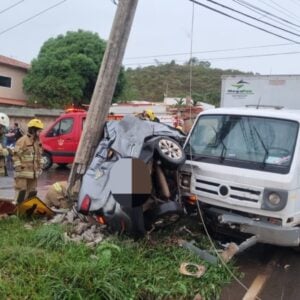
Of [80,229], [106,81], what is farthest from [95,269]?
[106,81]

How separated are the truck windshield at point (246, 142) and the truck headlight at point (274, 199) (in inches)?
12.0

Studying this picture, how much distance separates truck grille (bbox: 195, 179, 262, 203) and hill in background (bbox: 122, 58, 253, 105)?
4452 cm

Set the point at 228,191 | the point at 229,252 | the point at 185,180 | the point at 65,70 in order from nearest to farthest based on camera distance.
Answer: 1. the point at 229,252
2. the point at 228,191
3. the point at 185,180
4. the point at 65,70

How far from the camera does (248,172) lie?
5.88 m

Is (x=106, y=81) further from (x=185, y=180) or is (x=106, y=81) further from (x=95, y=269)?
(x=95, y=269)

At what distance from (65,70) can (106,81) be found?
23.7m

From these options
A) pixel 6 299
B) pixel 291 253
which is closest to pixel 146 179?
pixel 6 299

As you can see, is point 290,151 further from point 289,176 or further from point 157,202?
point 157,202

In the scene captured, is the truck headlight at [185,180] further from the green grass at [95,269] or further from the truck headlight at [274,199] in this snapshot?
the truck headlight at [274,199]

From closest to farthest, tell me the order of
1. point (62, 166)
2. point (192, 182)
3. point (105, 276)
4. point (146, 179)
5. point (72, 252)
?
point (105, 276), point (72, 252), point (146, 179), point (192, 182), point (62, 166)

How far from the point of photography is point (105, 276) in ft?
14.5

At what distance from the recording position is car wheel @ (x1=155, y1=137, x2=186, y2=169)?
588cm

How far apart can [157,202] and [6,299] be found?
93.2 inches

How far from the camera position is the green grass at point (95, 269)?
4.20 metres
